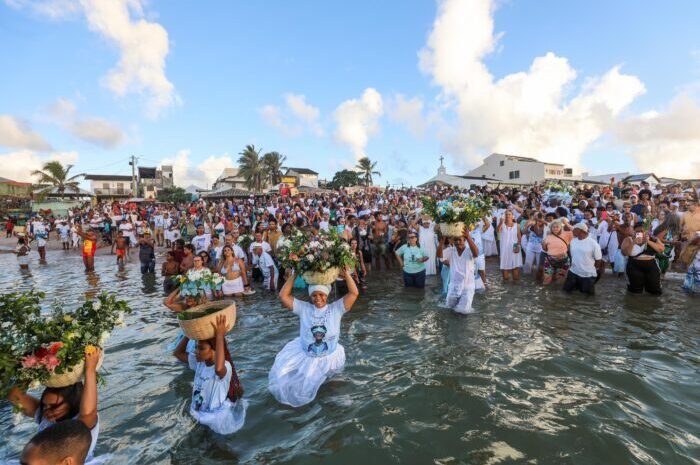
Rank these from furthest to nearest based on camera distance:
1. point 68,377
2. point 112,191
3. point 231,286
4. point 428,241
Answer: point 112,191, point 428,241, point 231,286, point 68,377

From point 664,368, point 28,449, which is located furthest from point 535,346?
point 28,449

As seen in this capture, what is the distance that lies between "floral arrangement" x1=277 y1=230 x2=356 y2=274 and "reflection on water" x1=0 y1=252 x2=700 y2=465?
185cm

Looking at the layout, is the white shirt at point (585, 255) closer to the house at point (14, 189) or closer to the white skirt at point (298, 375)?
the white skirt at point (298, 375)

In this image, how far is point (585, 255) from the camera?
9.70m

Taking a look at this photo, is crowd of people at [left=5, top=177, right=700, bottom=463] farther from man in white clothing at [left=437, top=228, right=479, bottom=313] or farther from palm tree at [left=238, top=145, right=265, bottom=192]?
palm tree at [left=238, top=145, right=265, bottom=192]

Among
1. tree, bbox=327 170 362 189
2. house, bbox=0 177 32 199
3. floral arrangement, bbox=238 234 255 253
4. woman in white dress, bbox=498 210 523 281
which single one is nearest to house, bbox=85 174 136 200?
house, bbox=0 177 32 199

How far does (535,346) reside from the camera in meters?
6.95

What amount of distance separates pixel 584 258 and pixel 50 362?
10.7 metres

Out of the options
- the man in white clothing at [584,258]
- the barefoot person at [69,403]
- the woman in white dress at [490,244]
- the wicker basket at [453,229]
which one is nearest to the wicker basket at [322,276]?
the barefoot person at [69,403]

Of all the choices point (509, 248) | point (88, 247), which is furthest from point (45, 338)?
point (88, 247)

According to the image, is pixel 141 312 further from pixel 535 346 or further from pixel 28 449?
pixel 535 346

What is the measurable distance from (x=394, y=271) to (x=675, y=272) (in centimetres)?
907

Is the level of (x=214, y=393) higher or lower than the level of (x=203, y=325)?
lower

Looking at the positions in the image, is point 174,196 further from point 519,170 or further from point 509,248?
point 509,248
